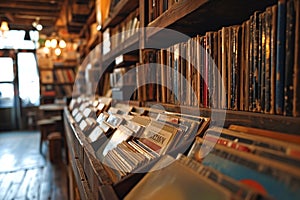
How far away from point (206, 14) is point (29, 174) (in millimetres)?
3460

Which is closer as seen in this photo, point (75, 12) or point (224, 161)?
point (224, 161)

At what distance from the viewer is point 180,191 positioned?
537mm

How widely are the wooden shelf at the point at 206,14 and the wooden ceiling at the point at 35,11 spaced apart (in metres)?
3.24

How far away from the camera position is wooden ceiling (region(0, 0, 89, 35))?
4836 mm

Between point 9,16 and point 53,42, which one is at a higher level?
point 9,16

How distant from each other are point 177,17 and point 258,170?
612 mm

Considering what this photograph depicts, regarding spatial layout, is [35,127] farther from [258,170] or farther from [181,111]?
[258,170]

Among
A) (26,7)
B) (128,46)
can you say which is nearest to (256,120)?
(128,46)

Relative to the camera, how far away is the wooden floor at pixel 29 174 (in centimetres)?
286

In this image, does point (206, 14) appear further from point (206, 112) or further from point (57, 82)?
point (57, 82)

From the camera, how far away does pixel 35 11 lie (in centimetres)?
558

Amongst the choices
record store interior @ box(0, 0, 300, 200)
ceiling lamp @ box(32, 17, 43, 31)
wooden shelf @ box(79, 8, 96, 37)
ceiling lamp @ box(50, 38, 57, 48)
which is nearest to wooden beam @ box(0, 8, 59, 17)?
ceiling lamp @ box(32, 17, 43, 31)

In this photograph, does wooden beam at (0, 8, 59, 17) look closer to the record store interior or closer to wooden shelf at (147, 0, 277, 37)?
the record store interior

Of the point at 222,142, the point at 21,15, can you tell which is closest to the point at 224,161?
the point at 222,142
